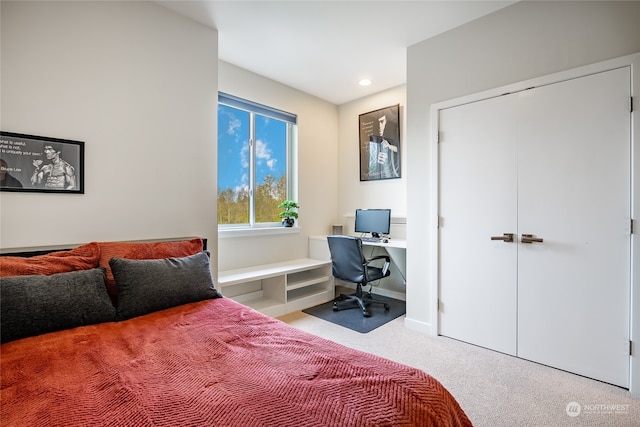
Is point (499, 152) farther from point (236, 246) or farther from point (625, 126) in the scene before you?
Result: point (236, 246)

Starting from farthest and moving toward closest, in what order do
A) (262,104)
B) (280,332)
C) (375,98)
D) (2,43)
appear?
1. (375,98)
2. (262,104)
3. (2,43)
4. (280,332)

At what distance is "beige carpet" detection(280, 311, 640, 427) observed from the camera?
5.40ft

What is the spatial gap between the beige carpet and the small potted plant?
1.65m

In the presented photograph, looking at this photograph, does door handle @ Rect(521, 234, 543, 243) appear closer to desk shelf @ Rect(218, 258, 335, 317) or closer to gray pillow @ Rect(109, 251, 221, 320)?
desk shelf @ Rect(218, 258, 335, 317)

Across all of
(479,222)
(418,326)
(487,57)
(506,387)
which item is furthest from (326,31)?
(506,387)

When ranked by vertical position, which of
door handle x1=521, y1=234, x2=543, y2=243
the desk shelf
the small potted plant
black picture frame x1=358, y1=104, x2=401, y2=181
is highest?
black picture frame x1=358, y1=104, x2=401, y2=181

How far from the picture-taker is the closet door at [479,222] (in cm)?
237

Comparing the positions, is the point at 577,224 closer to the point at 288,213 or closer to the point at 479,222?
the point at 479,222

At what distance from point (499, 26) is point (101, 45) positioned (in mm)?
3054

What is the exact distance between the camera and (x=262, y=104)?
3686 millimetres

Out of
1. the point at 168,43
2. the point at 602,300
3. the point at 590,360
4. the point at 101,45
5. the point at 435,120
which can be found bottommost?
the point at 590,360

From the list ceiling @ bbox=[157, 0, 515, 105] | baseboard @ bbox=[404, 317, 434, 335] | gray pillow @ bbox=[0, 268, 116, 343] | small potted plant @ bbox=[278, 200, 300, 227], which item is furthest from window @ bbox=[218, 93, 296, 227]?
baseboard @ bbox=[404, 317, 434, 335]

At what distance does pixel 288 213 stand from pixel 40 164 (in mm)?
2431

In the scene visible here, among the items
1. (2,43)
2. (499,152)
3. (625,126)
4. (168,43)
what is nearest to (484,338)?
(499,152)
